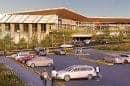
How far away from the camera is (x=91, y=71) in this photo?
102ft

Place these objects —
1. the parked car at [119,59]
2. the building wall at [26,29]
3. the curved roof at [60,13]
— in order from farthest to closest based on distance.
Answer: the curved roof at [60,13]
the building wall at [26,29]
the parked car at [119,59]

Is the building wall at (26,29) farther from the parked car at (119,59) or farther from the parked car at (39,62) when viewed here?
the parked car at (39,62)

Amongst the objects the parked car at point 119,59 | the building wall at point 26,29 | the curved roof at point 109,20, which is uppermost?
the curved roof at point 109,20

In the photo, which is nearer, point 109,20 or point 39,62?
point 39,62

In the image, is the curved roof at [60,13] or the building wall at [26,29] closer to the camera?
the building wall at [26,29]

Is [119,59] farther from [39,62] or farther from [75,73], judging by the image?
[75,73]

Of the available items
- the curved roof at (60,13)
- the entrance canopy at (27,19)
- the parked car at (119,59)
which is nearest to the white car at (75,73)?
the parked car at (119,59)

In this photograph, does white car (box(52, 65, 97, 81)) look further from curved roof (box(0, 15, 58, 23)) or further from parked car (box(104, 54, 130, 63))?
curved roof (box(0, 15, 58, 23))

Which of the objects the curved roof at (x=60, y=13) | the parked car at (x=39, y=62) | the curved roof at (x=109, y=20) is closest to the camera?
the parked car at (x=39, y=62)

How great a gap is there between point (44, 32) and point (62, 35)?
893cm

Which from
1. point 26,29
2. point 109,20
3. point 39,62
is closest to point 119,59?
point 39,62

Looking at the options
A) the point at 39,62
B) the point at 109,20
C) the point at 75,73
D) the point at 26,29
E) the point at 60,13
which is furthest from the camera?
the point at 109,20

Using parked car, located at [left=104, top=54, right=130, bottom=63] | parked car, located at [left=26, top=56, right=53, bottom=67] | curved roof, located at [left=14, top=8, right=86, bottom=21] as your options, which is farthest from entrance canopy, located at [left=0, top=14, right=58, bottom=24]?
parked car, located at [left=26, top=56, right=53, bottom=67]

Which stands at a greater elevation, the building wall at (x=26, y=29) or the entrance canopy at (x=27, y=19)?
the entrance canopy at (x=27, y=19)
